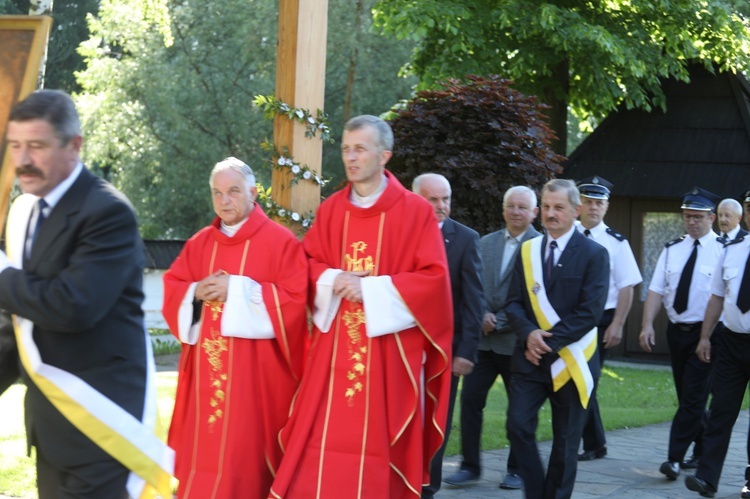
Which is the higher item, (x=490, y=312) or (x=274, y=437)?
(x=490, y=312)

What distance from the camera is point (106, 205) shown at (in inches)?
156

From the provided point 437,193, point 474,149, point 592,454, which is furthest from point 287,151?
point 592,454

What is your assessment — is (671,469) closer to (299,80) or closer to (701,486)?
(701,486)

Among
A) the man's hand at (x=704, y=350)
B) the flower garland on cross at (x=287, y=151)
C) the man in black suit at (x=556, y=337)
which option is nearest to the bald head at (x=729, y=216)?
the man's hand at (x=704, y=350)

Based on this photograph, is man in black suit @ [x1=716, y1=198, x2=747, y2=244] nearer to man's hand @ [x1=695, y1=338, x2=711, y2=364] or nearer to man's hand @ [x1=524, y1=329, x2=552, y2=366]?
man's hand @ [x1=695, y1=338, x2=711, y2=364]

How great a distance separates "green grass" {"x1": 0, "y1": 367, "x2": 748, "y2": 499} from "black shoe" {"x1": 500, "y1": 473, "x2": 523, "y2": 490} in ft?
5.03

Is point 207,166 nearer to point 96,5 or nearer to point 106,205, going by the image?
point 96,5

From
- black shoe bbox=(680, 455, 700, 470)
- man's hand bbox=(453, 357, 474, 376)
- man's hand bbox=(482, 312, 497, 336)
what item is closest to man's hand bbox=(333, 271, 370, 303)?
man's hand bbox=(453, 357, 474, 376)

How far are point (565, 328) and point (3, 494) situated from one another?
12.6 ft

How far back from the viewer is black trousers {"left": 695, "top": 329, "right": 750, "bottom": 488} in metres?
8.47

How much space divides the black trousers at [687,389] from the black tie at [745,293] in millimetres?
376

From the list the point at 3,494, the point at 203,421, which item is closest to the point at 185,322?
the point at 203,421

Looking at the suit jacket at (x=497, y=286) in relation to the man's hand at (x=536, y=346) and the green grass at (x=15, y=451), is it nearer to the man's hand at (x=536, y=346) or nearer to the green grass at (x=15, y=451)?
the man's hand at (x=536, y=346)

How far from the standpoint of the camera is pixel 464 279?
7.66m
